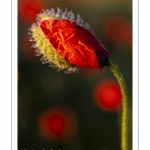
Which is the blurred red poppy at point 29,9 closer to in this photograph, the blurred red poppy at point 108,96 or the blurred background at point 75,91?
the blurred background at point 75,91

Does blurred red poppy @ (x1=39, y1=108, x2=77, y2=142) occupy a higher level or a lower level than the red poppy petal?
lower

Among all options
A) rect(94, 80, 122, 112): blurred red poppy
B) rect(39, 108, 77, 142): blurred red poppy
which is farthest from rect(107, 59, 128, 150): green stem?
rect(39, 108, 77, 142): blurred red poppy

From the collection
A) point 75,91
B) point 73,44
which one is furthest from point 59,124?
point 73,44
